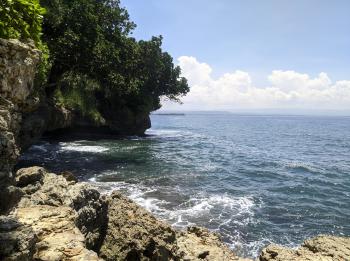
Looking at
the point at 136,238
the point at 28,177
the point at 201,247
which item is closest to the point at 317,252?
the point at 201,247

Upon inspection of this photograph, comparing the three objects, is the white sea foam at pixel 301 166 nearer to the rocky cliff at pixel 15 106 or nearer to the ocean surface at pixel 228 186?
the ocean surface at pixel 228 186

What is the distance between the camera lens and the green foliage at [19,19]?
1238cm

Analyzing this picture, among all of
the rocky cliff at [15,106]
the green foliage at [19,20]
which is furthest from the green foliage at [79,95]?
the green foliage at [19,20]

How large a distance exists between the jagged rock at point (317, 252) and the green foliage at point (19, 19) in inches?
482

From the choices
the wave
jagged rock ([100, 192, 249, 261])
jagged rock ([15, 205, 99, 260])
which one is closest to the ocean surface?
the wave

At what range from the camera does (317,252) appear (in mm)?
11375

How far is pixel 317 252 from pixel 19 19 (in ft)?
45.4

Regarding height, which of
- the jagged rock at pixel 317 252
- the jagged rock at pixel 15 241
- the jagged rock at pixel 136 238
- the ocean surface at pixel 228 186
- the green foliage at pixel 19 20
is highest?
the green foliage at pixel 19 20

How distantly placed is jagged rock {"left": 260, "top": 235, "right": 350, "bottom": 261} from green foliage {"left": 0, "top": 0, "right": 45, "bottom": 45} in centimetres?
1224

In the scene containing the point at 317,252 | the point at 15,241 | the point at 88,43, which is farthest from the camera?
the point at 88,43

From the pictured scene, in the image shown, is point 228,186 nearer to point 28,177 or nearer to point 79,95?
point 28,177

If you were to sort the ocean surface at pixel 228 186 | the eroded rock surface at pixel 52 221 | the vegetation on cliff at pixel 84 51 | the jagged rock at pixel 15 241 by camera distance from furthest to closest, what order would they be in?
the vegetation on cliff at pixel 84 51
the ocean surface at pixel 228 186
the eroded rock surface at pixel 52 221
the jagged rock at pixel 15 241

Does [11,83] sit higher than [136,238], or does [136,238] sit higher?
[11,83]

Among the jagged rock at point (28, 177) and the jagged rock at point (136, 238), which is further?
the jagged rock at point (28, 177)
